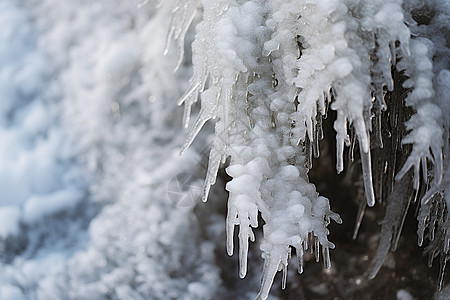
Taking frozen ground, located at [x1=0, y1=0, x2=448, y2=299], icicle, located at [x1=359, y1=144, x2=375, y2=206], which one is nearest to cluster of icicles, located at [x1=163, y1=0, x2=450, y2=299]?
icicle, located at [x1=359, y1=144, x2=375, y2=206]

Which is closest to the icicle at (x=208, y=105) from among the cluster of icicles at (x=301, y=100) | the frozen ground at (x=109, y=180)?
the cluster of icicles at (x=301, y=100)

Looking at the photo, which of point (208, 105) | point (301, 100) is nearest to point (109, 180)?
point (208, 105)

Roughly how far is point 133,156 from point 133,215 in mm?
304

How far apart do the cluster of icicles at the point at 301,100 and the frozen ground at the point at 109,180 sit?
54cm

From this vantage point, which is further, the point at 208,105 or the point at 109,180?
the point at 109,180

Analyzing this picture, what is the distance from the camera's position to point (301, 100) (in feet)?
3.28

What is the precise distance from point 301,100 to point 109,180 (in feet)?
4.42

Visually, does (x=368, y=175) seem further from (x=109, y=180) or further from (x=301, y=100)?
(x=109, y=180)

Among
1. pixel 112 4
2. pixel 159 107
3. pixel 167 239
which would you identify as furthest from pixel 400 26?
pixel 112 4

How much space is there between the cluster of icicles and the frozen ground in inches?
21.3

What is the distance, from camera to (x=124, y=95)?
2.31 meters

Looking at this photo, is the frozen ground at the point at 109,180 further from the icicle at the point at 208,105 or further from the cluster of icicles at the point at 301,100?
the icicle at the point at 208,105

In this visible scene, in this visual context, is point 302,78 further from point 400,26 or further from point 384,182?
point 384,182

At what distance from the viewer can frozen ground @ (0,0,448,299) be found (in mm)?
1718
